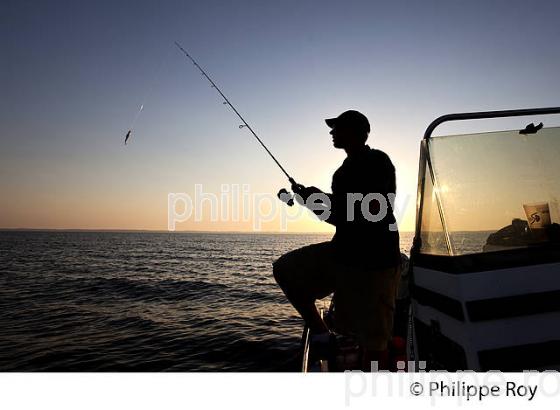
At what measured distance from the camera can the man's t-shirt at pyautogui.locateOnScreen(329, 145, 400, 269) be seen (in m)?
2.73

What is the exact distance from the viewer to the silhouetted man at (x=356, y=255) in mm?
2736

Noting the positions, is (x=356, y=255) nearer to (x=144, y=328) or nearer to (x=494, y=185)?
(x=494, y=185)

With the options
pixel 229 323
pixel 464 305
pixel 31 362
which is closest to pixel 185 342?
pixel 229 323

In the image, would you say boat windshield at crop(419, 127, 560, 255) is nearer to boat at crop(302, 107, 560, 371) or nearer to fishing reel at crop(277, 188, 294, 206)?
boat at crop(302, 107, 560, 371)

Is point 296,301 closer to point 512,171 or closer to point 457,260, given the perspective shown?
point 457,260

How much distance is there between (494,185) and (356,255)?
1278mm

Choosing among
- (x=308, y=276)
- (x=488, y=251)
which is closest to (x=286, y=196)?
(x=308, y=276)

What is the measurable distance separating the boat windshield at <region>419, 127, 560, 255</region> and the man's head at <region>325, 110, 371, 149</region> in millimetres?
541

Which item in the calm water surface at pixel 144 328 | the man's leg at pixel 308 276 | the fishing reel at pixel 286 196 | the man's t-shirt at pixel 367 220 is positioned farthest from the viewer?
the calm water surface at pixel 144 328

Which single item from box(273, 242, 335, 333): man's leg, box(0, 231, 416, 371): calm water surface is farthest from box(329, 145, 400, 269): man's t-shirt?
box(0, 231, 416, 371): calm water surface

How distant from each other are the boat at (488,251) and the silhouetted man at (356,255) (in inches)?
15.5

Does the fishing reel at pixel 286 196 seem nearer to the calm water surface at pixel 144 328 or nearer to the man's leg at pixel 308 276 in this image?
the man's leg at pixel 308 276

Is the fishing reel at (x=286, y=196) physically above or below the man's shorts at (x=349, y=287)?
above

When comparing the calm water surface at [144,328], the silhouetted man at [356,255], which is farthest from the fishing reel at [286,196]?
the calm water surface at [144,328]
